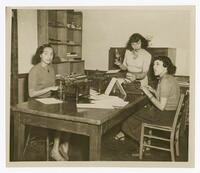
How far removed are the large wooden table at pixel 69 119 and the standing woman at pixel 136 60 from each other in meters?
0.19

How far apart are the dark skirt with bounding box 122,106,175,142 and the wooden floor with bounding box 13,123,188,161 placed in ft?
0.21

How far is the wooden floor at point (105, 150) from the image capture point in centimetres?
221

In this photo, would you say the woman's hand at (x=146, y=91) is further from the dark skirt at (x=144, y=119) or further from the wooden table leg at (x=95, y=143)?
the wooden table leg at (x=95, y=143)

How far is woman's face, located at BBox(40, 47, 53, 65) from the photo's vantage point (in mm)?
2344

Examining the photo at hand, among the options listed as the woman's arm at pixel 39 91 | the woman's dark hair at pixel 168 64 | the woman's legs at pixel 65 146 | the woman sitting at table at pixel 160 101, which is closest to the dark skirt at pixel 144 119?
the woman sitting at table at pixel 160 101

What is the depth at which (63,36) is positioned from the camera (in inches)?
99.9

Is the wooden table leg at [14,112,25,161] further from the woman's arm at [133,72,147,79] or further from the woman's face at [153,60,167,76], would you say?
the woman's face at [153,60,167,76]

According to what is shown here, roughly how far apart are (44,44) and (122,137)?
861mm

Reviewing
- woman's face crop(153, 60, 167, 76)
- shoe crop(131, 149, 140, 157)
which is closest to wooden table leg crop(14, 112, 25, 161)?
shoe crop(131, 149, 140, 157)

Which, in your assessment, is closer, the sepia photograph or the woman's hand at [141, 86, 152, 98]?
the sepia photograph

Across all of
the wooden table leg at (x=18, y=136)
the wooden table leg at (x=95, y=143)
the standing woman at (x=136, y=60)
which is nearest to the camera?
the wooden table leg at (x=95, y=143)

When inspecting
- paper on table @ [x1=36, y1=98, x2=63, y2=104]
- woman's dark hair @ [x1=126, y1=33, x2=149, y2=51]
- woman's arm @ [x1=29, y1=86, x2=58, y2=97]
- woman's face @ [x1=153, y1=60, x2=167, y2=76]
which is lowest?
paper on table @ [x1=36, y1=98, x2=63, y2=104]

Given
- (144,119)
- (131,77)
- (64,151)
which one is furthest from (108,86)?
(64,151)

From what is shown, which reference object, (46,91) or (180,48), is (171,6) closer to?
(180,48)
